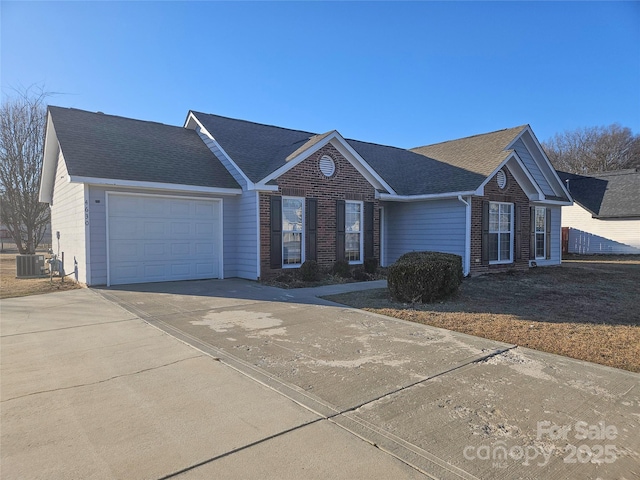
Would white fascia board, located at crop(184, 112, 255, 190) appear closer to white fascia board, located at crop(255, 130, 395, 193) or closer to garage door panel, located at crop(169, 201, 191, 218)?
white fascia board, located at crop(255, 130, 395, 193)

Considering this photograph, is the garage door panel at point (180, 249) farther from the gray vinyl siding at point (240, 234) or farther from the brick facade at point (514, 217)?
the brick facade at point (514, 217)

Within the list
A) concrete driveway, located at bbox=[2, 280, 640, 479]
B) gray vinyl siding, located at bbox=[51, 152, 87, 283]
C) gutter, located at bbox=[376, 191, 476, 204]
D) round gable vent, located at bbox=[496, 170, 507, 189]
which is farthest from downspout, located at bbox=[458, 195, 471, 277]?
gray vinyl siding, located at bbox=[51, 152, 87, 283]

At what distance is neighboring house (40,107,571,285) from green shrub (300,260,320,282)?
75 centimetres

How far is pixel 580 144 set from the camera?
154 feet

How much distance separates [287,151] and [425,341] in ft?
30.4

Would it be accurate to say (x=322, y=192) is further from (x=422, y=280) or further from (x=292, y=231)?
(x=422, y=280)

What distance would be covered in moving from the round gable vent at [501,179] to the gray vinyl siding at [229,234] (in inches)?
339

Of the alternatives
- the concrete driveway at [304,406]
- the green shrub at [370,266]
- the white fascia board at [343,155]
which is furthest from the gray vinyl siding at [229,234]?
the concrete driveway at [304,406]

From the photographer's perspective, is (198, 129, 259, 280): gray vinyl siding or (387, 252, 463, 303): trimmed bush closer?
(387, 252, 463, 303): trimmed bush

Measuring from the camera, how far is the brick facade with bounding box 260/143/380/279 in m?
11.9

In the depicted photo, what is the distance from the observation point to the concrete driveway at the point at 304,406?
2.80 m

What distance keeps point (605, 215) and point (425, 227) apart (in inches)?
677

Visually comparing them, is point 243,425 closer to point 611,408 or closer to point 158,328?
point 611,408

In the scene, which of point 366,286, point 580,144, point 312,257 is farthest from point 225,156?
point 580,144
